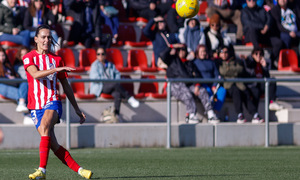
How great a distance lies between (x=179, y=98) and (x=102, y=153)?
2.23 metres

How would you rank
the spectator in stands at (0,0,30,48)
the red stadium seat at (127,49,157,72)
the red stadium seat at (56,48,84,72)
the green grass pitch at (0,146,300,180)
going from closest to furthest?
the green grass pitch at (0,146,300,180)
the spectator in stands at (0,0,30,48)
the red stadium seat at (56,48,84,72)
the red stadium seat at (127,49,157,72)

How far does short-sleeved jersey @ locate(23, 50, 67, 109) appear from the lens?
21.9 feet

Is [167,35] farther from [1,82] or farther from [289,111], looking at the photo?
[1,82]

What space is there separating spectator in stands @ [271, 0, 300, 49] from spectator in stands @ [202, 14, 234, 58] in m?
1.64

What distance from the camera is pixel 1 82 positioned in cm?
1085

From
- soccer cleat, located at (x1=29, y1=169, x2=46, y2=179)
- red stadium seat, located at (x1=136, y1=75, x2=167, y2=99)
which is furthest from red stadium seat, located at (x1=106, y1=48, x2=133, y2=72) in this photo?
soccer cleat, located at (x1=29, y1=169, x2=46, y2=179)

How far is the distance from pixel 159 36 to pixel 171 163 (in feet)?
20.2

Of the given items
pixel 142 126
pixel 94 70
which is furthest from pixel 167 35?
pixel 142 126

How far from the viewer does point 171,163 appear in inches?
355

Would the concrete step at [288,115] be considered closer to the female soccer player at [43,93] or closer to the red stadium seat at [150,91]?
the red stadium seat at [150,91]

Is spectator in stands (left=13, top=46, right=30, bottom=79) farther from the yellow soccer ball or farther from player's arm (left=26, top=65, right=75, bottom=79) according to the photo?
player's arm (left=26, top=65, right=75, bottom=79)

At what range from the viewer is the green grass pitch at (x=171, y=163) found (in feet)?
24.4

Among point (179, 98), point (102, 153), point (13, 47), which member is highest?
point (13, 47)

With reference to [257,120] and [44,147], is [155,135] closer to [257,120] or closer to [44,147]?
[257,120]
